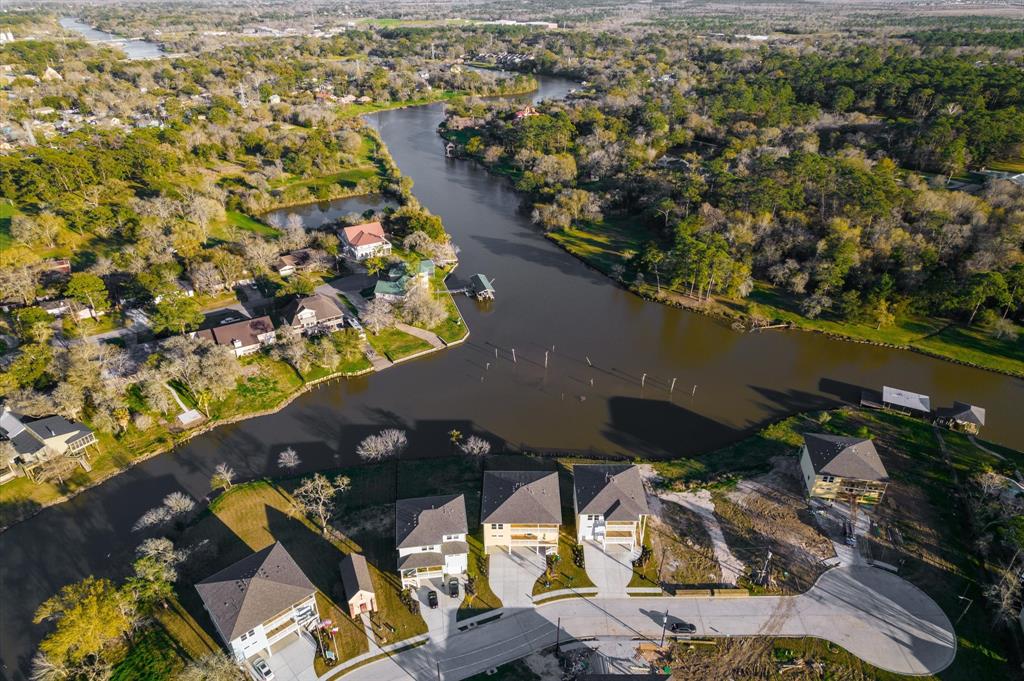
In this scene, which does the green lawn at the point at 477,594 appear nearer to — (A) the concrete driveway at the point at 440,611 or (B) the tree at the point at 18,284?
(A) the concrete driveway at the point at 440,611

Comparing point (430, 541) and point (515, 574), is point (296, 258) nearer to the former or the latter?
point (430, 541)

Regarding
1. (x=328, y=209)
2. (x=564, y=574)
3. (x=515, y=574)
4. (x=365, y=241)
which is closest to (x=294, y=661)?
(x=515, y=574)

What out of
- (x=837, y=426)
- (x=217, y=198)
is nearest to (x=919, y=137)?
(x=837, y=426)

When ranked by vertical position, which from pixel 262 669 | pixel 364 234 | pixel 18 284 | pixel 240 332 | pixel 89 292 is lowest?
pixel 262 669

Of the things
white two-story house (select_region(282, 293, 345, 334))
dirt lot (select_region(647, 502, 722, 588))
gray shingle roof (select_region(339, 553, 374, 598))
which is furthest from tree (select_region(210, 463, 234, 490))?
dirt lot (select_region(647, 502, 722, 588))

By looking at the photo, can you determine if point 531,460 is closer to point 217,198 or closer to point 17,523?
point 17,523
